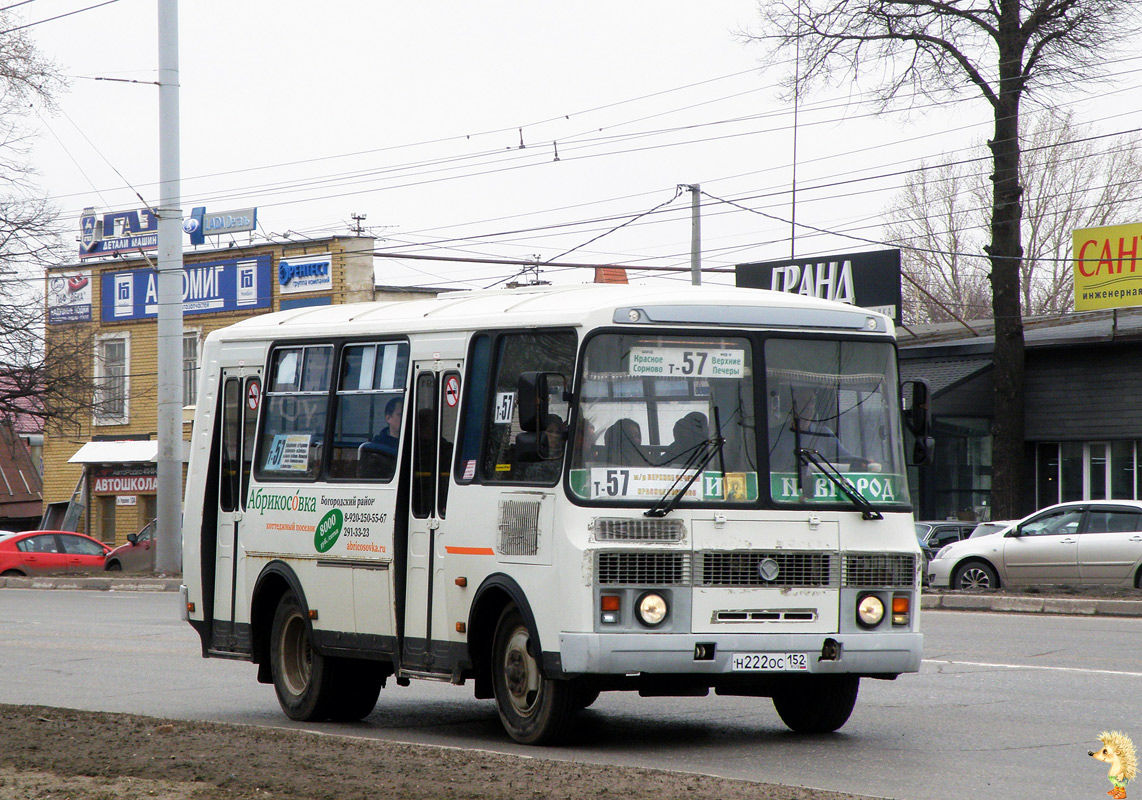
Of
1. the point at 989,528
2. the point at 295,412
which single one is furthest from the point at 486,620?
the point at 989,528

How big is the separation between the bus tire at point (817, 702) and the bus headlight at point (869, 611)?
57 centimetres

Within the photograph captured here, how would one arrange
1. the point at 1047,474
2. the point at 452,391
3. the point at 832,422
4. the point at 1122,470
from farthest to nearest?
the point at 1047,474, the point at 1122,470, the point at 452,391, the point at 832,422

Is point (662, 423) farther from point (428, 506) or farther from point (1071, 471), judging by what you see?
point (1071, 471)

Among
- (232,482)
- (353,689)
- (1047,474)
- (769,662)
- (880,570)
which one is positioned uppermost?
(232,482)

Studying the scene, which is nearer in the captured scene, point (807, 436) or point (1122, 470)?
point (807, 436)

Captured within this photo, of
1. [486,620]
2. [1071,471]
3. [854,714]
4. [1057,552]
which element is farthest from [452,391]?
[1071,471]

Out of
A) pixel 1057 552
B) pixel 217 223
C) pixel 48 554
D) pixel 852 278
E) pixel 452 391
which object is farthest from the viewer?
pixel 217 223

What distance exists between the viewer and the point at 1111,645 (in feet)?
48.5

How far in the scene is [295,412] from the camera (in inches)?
426

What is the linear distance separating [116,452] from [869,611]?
39364 millimetres

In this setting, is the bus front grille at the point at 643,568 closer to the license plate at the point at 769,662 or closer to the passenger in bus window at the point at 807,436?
the license plate at the point at 769,662

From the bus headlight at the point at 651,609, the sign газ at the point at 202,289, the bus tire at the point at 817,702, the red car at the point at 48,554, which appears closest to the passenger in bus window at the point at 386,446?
the bus headlight at the point at 651,609

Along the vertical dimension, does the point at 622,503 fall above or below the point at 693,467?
below

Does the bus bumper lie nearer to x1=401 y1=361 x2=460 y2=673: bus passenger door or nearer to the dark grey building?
x1=401 y1=361 x2=460 y2=673: bus passenger door
